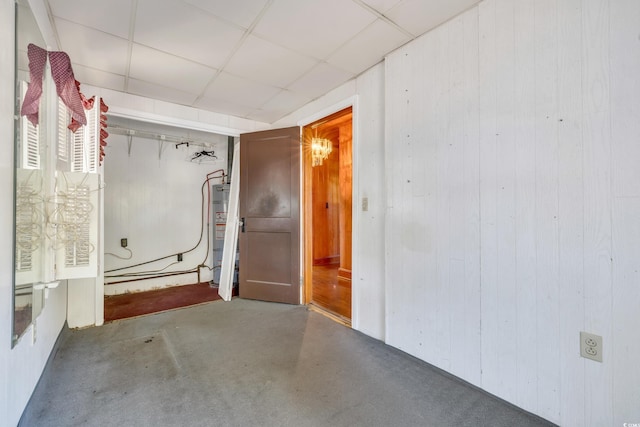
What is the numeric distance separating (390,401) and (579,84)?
197cm

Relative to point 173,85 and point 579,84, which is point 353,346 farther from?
point 173,85

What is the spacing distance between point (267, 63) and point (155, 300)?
3.25 m

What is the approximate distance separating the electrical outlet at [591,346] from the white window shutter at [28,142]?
9.13ft

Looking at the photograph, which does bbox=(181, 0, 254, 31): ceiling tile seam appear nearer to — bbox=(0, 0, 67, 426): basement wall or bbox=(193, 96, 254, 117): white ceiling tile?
bbox=(0, 0, 67, 426): basement wall

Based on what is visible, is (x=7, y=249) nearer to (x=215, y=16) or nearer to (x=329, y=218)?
(x=215, y=16)

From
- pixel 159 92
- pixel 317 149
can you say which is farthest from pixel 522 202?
pixel 159 92

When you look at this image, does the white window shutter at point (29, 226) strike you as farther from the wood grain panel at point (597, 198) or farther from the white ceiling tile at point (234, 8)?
the wood grain panel at point (597, 198)

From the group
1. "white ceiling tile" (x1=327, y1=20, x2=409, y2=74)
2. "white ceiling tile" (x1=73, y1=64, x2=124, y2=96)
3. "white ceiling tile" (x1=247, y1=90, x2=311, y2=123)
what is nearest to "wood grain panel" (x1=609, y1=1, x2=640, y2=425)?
"white ceiling tile" (x1=327, y1=20, x2=409, y2=74)

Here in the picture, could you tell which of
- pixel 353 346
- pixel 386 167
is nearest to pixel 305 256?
pixel 353 346

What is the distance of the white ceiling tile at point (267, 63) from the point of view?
2141 mm

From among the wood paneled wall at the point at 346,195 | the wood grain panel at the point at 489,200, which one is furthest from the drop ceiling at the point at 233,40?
the wood paneled wall at the point at 346,195

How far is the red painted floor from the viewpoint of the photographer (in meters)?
3.11

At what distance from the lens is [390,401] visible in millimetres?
1582

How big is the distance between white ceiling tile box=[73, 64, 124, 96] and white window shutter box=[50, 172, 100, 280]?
4.67 feet
